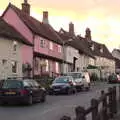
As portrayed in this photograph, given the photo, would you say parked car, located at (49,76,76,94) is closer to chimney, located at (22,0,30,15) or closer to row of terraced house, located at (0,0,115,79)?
row of terraced house, located at (0,0,115,79)

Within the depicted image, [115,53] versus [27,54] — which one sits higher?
[115,53]

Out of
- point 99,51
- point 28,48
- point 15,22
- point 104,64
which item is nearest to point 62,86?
point 28,48

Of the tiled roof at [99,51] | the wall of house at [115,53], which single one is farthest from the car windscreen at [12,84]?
the wall of house at [115,53]

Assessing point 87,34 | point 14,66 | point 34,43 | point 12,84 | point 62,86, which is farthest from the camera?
point 87,34

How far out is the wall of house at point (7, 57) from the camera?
4528 centimetres

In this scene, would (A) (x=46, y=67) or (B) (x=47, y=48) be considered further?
(B) (x=47, y=48)

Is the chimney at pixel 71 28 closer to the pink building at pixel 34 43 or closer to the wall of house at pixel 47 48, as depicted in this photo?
the wall of house at pixel 47 48

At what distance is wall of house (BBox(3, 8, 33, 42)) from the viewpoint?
5688cm

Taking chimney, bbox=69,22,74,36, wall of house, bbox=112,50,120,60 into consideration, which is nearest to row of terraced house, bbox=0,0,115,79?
chimney, bbox=69,22,74,36

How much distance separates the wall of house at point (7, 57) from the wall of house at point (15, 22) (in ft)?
22.8

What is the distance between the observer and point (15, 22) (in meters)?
57.8

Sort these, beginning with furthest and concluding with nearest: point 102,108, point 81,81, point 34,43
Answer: point 34,43 < point 81,81 < point 102,108

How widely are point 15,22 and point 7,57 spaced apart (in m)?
12.0

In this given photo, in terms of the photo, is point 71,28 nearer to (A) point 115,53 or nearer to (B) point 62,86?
(B) point 62,86
